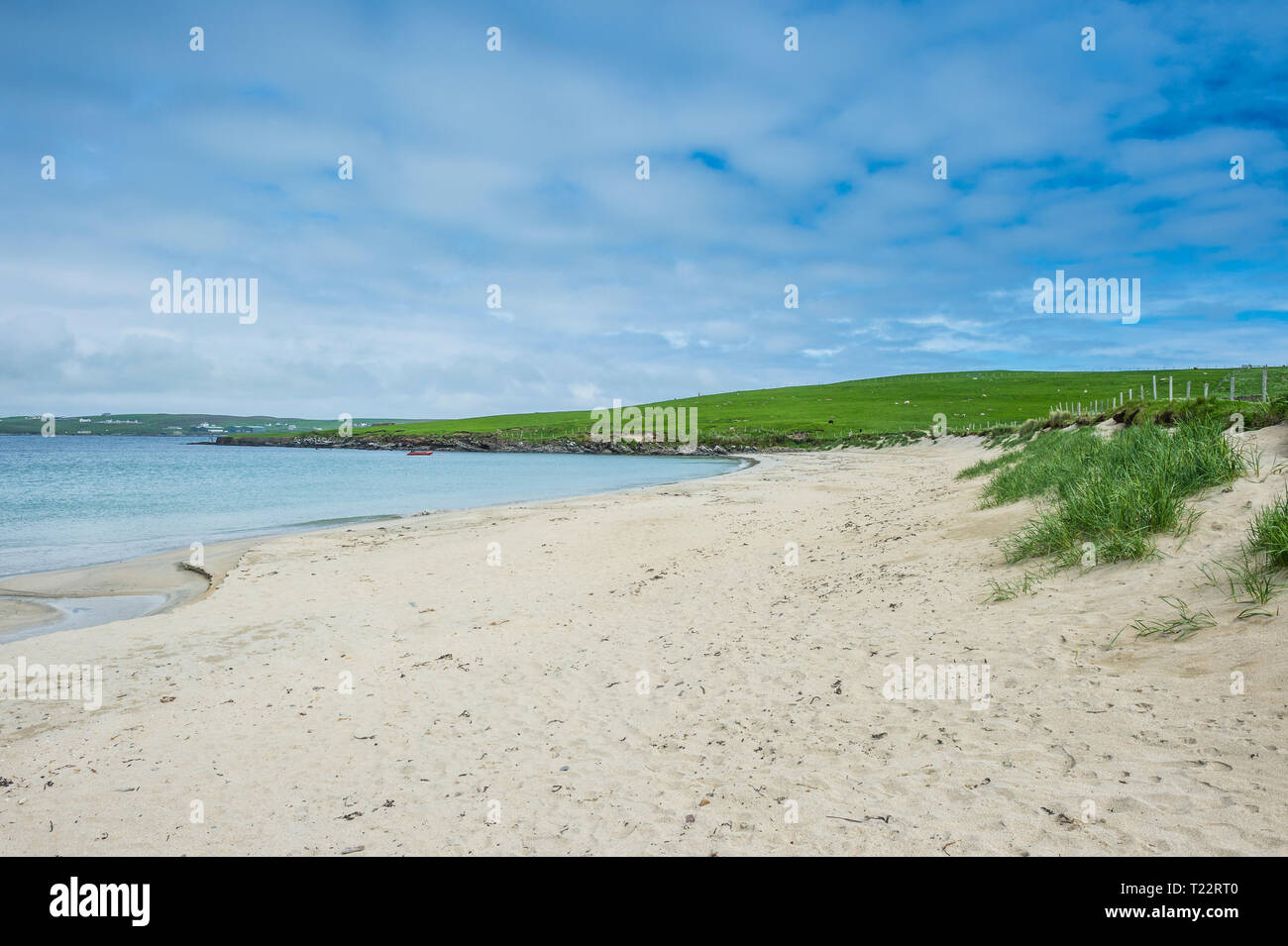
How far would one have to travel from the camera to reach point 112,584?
15031 millimetres

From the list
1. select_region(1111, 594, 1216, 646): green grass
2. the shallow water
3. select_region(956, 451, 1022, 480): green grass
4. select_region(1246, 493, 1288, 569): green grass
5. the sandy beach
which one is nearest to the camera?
the sandy beach

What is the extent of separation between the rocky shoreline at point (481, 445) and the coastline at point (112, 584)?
67958 mm

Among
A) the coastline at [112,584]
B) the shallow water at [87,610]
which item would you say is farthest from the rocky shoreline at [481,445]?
the shallow water at [87,610]

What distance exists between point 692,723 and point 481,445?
361ft

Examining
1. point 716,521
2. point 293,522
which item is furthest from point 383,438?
point 716,521

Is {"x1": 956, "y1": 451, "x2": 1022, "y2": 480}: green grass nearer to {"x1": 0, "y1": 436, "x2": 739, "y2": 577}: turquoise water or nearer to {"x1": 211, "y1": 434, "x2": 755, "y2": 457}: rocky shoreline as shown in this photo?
{"x1": 0, "y1": 436, "x2": 739, "y2": 577}: turquoise water

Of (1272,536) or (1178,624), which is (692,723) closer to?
(1178,624)

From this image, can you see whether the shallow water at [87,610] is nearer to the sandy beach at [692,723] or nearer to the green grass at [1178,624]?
the sandy beach at [692,723]

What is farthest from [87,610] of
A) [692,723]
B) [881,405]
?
[881,405]

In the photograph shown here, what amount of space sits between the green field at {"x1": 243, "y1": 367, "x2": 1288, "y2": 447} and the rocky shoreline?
147 inches

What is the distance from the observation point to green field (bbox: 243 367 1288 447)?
269ft

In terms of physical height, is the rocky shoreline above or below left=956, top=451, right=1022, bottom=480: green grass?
above

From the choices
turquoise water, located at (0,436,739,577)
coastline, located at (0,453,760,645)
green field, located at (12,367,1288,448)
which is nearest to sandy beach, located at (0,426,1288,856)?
coastline, located at (0,453,760,645)
